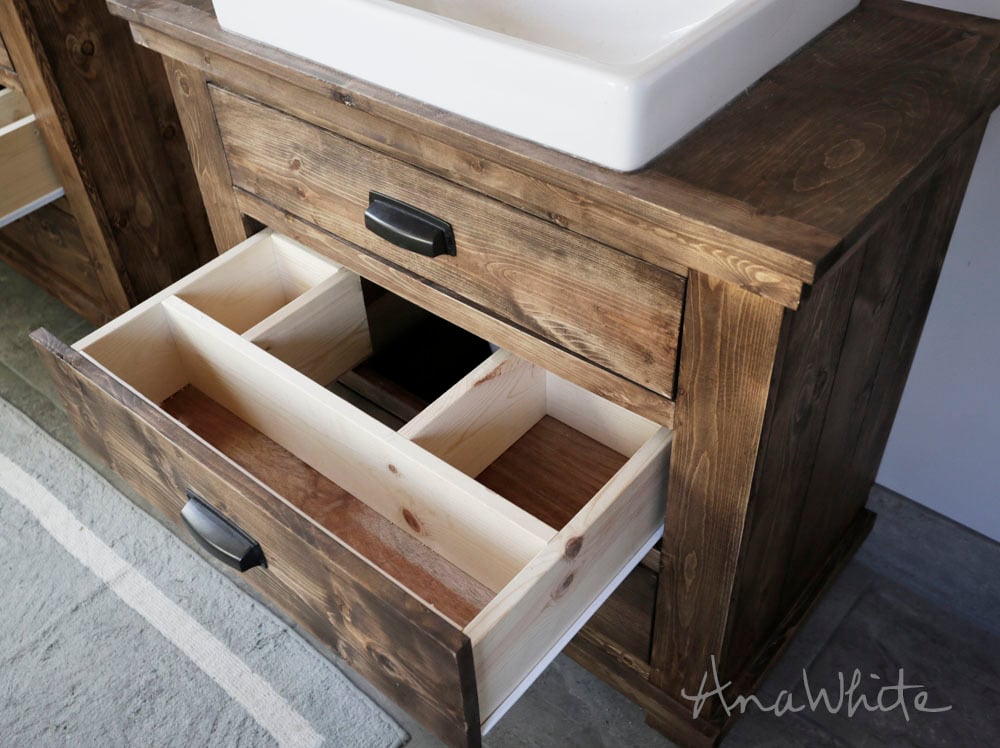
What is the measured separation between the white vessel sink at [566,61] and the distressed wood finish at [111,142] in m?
0.49

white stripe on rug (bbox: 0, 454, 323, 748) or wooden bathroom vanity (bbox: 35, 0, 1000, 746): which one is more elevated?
wooden bathroom vanity (bbox: 35, 0, 1000, 746)

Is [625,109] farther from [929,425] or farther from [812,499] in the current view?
[929,425]

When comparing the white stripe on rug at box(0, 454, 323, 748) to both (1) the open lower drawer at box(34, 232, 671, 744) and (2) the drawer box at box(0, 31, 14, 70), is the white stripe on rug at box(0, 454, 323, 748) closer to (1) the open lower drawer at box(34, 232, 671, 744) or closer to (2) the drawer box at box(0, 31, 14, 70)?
(1) the open lower drawer at box(34, 232, 671, 744)

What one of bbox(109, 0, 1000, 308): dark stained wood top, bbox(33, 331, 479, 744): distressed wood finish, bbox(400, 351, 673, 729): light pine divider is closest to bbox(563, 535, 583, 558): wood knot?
bbox(400, 351, 673, 729): light pine divider

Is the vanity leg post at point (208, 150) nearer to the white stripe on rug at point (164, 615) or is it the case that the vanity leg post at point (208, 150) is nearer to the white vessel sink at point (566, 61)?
the white vessel sink at point (566, 61)

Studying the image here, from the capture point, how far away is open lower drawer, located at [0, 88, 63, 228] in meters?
1.30

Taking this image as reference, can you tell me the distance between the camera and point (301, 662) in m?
1.18

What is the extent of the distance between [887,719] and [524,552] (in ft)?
1.95

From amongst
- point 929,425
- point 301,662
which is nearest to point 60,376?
point 301,662

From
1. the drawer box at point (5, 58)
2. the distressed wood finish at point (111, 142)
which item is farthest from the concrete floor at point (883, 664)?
the drawer box at point (5, 58)

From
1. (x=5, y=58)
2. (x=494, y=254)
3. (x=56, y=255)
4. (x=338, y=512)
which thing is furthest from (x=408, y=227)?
(x=56, y=255)

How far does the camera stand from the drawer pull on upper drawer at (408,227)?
0.82 m

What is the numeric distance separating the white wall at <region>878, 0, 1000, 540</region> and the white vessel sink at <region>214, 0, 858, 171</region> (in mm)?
271

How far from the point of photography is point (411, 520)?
2.91 feet
